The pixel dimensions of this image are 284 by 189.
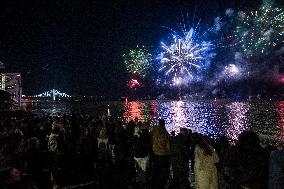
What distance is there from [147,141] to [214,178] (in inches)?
164

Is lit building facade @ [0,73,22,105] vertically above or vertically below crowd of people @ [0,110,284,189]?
above

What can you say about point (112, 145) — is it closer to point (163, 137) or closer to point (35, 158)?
point (163, 137)

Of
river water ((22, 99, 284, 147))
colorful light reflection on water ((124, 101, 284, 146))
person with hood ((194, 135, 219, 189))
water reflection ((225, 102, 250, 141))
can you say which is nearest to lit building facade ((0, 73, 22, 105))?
river water ((22, 99, 284, 147))

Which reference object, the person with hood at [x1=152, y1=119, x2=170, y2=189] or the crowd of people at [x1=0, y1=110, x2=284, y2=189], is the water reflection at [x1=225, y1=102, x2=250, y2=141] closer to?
the crowd of people at [x1=0, y1=110, x2=284, y2=189]

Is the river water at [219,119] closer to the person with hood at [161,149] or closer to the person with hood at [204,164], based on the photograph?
the person with hood at [161,149]

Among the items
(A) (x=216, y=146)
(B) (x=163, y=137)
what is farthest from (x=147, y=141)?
(A) (x=216, y=146)

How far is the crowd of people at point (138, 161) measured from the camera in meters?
5.69

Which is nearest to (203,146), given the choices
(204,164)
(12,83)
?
(204,164)

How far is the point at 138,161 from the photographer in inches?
440

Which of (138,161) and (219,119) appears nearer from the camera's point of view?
(138,161)

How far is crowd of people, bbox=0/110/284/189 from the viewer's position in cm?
569

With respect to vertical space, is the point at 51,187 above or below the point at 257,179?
below

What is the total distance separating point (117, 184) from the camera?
10.9 meters

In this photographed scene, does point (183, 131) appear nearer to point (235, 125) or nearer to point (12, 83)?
point (12, 83)
